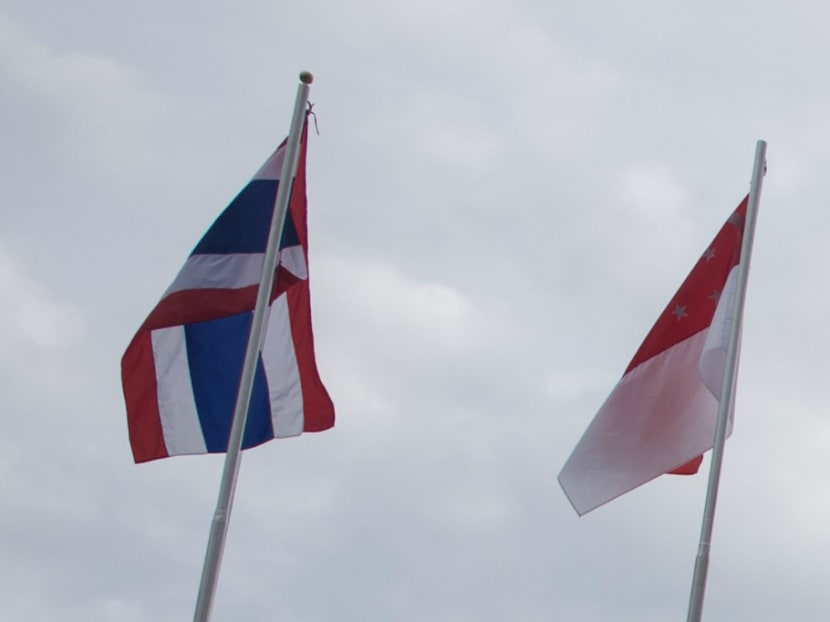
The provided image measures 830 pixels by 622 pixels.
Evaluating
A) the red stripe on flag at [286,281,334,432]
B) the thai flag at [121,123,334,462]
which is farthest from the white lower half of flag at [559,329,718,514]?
the thai flag at [121,123,334,462]

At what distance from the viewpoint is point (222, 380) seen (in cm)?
1898

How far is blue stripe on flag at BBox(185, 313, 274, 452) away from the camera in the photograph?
18641 mm

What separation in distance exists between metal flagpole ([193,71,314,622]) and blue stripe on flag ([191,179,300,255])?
1.49ft

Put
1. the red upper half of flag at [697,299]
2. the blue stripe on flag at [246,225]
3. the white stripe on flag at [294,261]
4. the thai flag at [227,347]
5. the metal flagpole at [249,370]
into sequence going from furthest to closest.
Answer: the red upper half of flag at [697,299]
the blue stripe on flag at [246,225]
the white stripe on flag at [294,261]
the thai flag at [227,347]
the metal flagpole at [249,370]

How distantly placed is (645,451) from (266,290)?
5.46 m

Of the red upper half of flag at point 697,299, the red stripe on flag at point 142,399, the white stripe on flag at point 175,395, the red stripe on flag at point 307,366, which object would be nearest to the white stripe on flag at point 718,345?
the red upper half of flag at point 697,299

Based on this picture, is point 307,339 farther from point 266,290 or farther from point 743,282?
point 743,282

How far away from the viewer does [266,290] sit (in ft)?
59.4

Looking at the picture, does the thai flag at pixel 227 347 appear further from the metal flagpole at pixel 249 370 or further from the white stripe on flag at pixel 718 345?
the white stripe on flag at pixel 718 345

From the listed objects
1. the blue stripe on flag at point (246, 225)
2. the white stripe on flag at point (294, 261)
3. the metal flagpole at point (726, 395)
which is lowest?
the metal flagpole at point (726, 395)

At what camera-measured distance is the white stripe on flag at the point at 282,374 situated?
1866cm

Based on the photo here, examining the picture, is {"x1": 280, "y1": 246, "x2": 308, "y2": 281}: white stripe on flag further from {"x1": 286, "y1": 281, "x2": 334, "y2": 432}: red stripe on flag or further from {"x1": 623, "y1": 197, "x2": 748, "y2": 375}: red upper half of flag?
{"x1": 623, "y1": 197, "x2": 748, "y2": 375}: red upper half of flag

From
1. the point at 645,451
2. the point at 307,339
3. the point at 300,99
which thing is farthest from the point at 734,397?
the point at 300,99

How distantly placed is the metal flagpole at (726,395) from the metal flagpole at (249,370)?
5.44 m
